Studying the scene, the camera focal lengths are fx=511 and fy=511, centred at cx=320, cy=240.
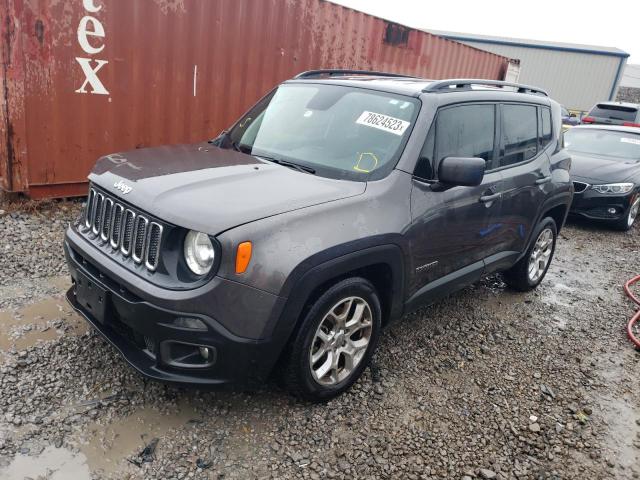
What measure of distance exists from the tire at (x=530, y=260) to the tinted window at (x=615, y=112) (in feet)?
44.8

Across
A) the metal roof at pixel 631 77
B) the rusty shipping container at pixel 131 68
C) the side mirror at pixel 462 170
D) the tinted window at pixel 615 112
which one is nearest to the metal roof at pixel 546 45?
the metal roof at pixel 631 77

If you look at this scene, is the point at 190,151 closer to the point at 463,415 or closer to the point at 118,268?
the point at 118,268

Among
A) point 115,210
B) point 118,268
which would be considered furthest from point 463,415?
point 115,210

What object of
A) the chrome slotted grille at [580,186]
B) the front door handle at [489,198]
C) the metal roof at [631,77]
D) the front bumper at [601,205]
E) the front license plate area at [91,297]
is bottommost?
the front bumper at [601,205]

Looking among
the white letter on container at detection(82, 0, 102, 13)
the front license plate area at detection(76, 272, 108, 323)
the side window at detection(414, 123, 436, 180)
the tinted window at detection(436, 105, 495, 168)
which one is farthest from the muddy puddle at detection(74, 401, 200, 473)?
the white letter on container at detection(82, 0, 102, 13)

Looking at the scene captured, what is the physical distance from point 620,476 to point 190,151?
10.4 feet

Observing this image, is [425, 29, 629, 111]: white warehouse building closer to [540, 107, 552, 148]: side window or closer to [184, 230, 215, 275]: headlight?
[540, 107, 552, 148]: side window

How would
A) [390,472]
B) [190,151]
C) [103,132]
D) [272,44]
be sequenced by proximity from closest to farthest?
[390,472] < [190,151] < [103,132] < [272,44]

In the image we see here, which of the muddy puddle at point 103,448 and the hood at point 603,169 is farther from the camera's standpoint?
the hood at point 603,169

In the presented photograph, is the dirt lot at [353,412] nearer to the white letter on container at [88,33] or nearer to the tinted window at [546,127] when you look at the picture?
the tinted window at [546,127]

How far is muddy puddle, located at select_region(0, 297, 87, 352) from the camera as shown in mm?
3273

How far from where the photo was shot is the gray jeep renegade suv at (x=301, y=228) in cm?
239

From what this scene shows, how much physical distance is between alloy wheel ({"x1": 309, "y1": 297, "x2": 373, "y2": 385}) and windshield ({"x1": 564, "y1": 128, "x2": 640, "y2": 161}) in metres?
7.42

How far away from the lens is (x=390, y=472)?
8.46 feet
